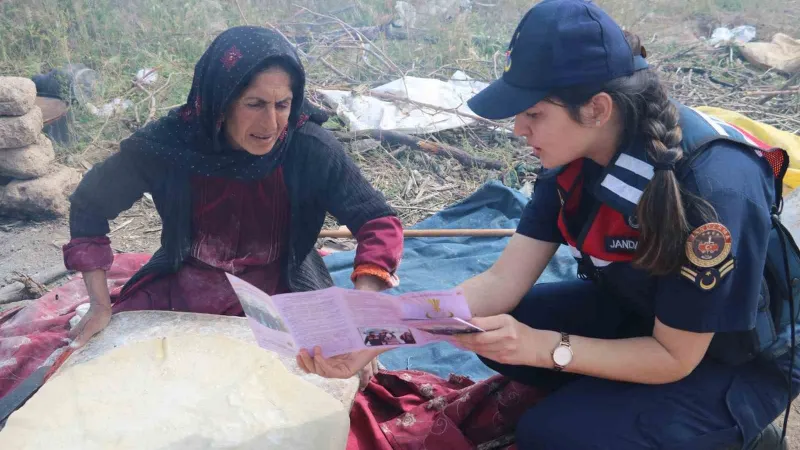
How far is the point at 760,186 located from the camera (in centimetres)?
162

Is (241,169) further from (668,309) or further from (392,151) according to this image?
(392,151)

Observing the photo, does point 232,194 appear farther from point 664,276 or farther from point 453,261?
point 453,261

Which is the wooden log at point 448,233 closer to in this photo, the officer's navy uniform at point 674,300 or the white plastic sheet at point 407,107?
the white plastic sheet at point 407,107

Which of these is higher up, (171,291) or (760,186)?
(760,186)

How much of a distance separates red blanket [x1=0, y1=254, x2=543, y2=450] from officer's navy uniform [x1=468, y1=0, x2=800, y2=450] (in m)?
0.31

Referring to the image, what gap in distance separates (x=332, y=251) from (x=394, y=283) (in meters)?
1.72

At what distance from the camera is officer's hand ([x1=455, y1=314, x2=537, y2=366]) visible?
1.72m

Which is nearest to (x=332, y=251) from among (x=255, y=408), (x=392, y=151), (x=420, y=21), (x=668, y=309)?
(x=392, y=151)

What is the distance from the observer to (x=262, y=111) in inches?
84.1

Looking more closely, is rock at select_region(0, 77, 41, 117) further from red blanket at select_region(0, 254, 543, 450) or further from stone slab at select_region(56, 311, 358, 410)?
stone slab at select_region(56, 311, 358, 410)

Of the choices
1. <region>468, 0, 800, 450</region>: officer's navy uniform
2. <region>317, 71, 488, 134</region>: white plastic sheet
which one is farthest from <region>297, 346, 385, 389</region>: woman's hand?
<region>317, 71, 488, 134</region>: white plastic sheet

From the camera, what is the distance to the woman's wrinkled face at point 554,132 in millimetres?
1662

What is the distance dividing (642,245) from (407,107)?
160 inches

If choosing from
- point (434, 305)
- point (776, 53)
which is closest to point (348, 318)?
point (434, 305)
